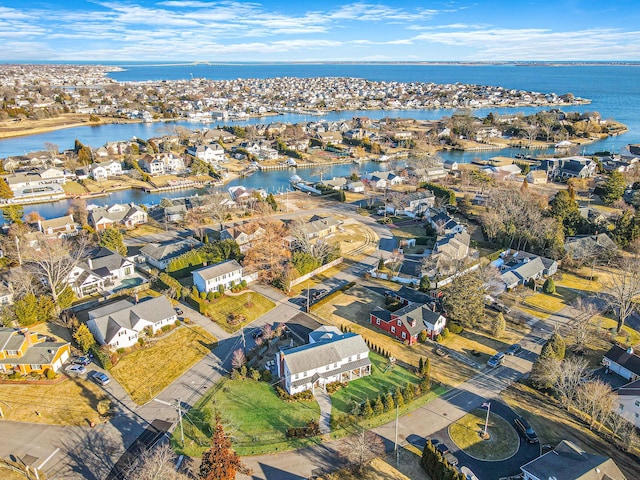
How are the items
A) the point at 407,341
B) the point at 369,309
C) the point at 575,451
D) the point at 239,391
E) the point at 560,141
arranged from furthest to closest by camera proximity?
the point at 560,141 → the point at 369,309 → the point at 407,341 → the point at 239,391 → the point at 575,451

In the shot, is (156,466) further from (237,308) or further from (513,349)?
(513,349)

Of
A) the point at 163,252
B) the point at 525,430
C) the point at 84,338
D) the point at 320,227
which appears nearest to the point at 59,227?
the point at 163,252

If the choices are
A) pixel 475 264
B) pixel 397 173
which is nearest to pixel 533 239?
pixel 475 264

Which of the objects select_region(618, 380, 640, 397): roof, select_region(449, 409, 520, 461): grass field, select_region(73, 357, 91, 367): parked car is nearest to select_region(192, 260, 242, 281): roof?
select_region(73, 357, 91, 367): parked car

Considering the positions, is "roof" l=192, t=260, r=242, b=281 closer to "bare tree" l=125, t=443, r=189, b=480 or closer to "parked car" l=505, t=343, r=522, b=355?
"bare tree" l=125, t=443, r=189, b=480

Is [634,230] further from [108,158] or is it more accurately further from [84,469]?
[108,158]
